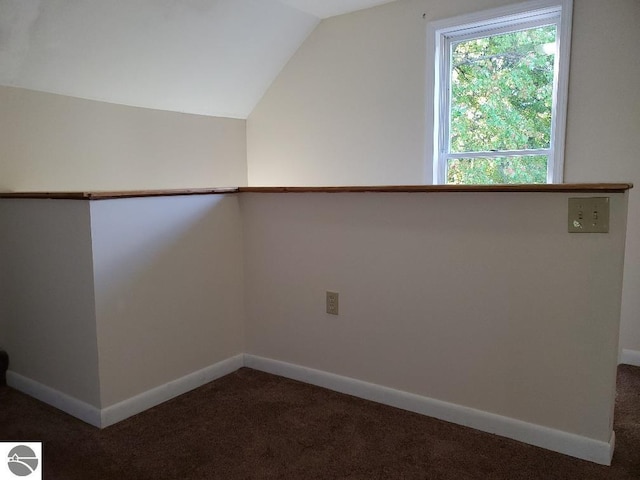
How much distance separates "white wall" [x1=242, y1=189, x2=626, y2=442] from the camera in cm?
176

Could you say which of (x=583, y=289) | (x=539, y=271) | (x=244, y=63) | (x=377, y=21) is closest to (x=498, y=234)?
(x=539, y=271)

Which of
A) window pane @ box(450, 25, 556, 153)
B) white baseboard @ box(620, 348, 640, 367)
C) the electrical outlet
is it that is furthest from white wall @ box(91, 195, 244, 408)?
white baseboard @ box(620, 348, 640, 367)

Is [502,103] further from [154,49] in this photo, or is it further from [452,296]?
[154,49]

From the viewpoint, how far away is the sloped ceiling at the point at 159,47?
253cm

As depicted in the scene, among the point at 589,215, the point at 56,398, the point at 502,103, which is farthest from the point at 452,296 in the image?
the point at 56,398

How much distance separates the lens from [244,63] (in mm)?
3680

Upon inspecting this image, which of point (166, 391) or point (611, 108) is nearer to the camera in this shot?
point (166, 391)

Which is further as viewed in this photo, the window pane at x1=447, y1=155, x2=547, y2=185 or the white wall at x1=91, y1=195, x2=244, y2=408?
the window pane at x1=447, y1=155, x2=547, y2=185

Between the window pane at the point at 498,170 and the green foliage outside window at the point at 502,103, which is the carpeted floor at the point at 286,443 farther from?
the green foliage outside window at the point at 502,103

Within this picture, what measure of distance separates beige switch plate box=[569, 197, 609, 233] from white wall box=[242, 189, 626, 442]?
1.1 inches

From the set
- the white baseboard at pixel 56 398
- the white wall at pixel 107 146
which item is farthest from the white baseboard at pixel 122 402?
the white wall at pixel 107 146

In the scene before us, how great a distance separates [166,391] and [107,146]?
67.3 inches

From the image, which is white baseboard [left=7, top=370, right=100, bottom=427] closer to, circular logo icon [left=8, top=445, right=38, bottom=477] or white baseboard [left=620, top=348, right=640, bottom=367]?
circular logo icon [left=8, top=445, right=38, bottom=477]

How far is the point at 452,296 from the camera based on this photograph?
79.9 inches
